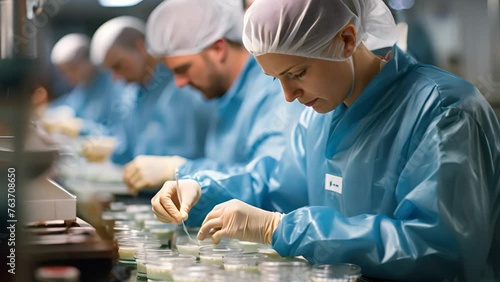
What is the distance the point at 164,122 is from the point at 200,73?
791mm

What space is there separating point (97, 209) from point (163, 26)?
127cm

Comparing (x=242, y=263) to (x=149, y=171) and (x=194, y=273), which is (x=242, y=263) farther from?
(x=149, y=171)

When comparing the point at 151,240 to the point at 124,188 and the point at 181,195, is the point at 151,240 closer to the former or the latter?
the point at 181,195

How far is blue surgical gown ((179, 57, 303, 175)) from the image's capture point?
300 centimetres

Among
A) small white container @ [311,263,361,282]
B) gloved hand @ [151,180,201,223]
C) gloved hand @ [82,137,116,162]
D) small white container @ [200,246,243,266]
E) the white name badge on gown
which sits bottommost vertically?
gloved hand @ [82,137,116,162]

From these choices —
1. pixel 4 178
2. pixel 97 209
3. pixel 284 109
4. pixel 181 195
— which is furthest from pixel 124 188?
pixel 4 178

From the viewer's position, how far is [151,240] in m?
2.55

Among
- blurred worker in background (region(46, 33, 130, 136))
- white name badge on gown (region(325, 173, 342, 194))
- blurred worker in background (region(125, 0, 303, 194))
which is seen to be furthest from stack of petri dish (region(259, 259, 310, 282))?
blurred worker in background (region(46, 33, 130, 136))

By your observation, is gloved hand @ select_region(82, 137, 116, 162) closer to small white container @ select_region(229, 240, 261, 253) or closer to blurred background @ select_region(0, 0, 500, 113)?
blurred background @ select_region(0, 0, 500, 113)

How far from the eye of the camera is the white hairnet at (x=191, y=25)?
12.0 feet

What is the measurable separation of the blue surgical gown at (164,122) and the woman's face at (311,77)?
190 centimetres

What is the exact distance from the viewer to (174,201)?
8.15 ft

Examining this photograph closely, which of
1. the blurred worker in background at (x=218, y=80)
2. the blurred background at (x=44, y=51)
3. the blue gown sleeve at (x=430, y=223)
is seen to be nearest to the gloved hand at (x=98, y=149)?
the blurred worker in background at (x=218, y=80)

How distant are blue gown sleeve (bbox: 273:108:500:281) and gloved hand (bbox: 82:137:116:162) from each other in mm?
3325
